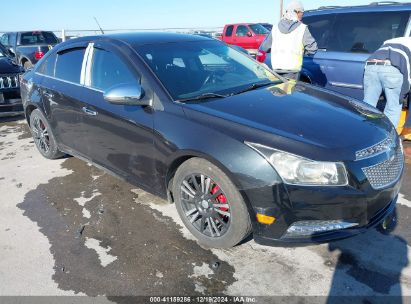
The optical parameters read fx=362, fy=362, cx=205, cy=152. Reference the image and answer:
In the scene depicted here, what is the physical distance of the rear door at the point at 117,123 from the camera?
3.06 m

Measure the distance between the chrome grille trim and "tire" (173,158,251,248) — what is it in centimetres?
84

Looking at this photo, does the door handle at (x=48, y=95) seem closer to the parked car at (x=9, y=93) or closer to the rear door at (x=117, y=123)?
the rear door at (x=117, y=123)

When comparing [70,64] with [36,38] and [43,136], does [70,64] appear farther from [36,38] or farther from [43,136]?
[36,38]

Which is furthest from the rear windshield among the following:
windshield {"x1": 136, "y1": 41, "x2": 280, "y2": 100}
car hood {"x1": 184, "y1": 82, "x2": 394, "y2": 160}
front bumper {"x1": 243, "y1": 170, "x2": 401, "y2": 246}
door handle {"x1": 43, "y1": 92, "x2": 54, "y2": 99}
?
front bumper {"x1": 243, "y1": 170, "x2": 401, "y2": 246}

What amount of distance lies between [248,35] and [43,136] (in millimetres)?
14508

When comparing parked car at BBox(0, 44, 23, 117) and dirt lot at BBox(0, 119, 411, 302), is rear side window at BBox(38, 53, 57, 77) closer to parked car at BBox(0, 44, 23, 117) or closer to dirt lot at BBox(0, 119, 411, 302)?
dirt lot at BBox(0, 119, 411, 302)

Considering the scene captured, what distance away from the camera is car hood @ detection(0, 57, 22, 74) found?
662cm

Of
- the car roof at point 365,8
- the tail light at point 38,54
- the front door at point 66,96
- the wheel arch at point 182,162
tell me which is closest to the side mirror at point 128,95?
the wheel arch at point 182,162

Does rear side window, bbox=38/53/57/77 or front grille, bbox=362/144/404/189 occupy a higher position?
rear side window, bbox=38/53/57/77

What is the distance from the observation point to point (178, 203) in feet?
9.87

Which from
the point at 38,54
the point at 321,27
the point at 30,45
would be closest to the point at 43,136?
the point at 321,27

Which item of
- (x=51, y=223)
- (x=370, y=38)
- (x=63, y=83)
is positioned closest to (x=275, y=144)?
(x=51, y=223)

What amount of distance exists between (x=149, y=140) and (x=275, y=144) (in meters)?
1.12

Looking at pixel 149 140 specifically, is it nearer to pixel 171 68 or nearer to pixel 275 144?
pixel 171 68
